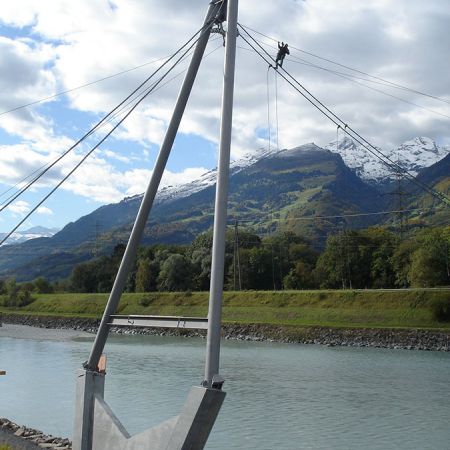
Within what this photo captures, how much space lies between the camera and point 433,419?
90.5ft

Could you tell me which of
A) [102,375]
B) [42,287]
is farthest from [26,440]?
[42,287]

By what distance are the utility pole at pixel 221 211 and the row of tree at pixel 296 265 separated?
8520cm

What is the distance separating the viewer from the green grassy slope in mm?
82188

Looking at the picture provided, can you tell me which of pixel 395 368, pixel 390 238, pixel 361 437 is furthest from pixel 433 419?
pixel 390 238

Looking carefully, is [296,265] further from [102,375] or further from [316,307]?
[102,375]

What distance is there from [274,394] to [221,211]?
79.6ft

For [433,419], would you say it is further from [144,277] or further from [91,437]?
[144,277]

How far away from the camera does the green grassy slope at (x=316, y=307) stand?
270 feet

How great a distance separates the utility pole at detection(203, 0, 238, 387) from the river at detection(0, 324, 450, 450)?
11.7 meters

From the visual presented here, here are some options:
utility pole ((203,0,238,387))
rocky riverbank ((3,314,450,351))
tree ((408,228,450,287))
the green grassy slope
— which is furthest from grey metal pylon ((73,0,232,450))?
tree ((408,228,450,287))

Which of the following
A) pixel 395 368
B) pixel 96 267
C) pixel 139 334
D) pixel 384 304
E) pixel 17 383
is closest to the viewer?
pixel 17 383

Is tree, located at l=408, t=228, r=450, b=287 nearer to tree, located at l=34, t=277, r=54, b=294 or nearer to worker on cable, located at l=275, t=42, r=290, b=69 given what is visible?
worker on cable, located at l=275, t=42, r=290, b=69

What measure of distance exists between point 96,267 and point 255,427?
133m

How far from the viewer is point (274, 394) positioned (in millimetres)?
34312
